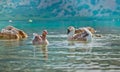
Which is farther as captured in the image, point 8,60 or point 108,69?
point 8,60

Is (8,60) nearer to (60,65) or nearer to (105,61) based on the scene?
(60,65)

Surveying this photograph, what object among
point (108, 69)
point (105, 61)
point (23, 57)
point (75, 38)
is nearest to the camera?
point (108, 69)

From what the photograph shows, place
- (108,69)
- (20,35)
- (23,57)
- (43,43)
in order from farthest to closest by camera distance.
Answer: (20,35) → (43,43) → (23,57) → (108,69)

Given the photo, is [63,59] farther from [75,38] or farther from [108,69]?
[75,38]

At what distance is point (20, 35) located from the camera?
7869cm

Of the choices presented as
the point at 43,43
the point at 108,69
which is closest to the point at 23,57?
the point at 108,69

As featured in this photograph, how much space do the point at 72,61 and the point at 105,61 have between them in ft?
10.1

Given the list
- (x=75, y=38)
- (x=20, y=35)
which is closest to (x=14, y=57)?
(x=75, y=38)

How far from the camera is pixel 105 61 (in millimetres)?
40469

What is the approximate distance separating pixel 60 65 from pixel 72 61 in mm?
3152

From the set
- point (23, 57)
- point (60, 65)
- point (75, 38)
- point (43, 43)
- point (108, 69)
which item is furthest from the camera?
point (75, 38)

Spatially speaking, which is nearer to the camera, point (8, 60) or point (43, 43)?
point (8, 60)

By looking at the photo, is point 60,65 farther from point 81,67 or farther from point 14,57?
point 14,57

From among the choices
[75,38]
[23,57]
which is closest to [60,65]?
[23,57]
